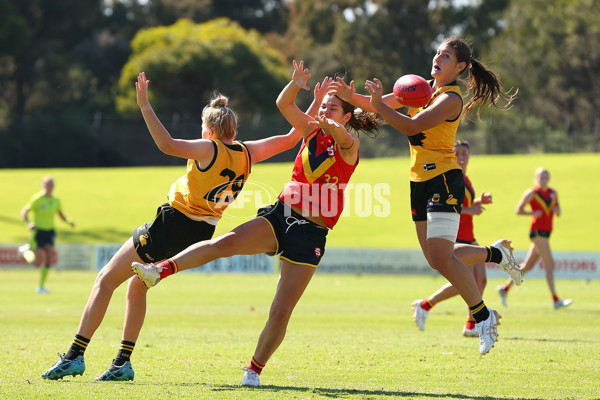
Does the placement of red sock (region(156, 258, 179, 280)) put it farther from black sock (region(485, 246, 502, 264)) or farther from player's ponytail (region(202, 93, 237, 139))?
black sock (region(485, 246, 502, 264))

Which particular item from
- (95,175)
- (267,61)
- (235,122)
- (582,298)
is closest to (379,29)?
(267,61)

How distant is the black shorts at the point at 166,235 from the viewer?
7.43 metres

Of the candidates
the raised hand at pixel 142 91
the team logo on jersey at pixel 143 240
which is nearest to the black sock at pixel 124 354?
the team logo on jersey at pixel 143 240

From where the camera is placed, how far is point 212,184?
7379 millimetres

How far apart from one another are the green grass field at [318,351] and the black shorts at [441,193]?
148cm

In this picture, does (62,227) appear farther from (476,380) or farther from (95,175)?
(476,380)

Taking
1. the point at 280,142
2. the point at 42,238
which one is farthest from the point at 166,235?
the point at 42,238

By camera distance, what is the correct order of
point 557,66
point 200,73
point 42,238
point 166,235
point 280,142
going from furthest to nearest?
point 557,66 → point 200,73 → point 42,238 → point 280,142 → point 166,235

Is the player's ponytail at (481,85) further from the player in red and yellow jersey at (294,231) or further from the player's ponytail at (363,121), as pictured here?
the player in red and yellow jersey at (294,231)

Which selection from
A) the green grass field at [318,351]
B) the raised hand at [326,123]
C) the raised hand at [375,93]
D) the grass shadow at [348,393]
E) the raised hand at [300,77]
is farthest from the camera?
the raised hand at [300,77]

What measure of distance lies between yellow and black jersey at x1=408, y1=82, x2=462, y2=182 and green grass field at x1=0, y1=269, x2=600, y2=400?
182 centimetres

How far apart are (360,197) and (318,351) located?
2148 centimetres

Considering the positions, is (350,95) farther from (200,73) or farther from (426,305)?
(200,73)

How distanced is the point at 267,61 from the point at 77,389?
56.0 metres
